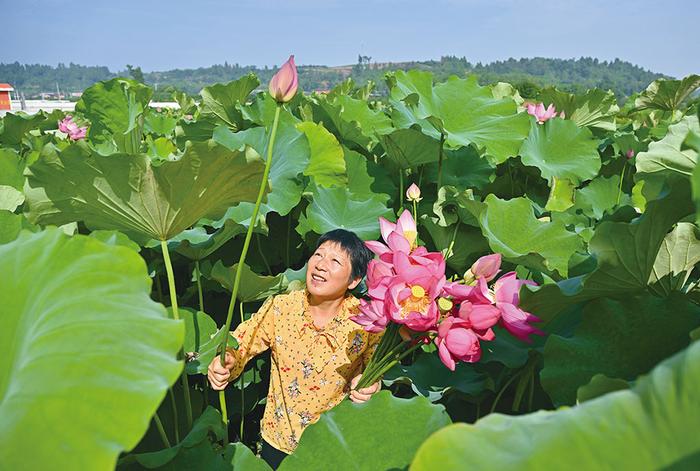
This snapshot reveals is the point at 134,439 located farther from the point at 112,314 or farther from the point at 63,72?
the point at 63,72

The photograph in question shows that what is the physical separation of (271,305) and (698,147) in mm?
1070

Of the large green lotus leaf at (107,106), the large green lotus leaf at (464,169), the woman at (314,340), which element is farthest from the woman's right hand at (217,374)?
the large green lotus leaf at (107,106)

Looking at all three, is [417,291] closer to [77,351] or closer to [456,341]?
[456,341]

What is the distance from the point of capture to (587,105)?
323 centimetres

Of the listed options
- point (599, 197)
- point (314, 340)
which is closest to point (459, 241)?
point (314, 340)

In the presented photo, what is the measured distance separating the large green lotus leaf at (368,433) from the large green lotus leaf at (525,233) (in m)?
0.62

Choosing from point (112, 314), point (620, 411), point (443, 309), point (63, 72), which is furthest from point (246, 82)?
point (63, 72)

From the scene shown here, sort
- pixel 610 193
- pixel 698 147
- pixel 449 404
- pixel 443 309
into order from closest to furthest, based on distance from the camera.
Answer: pixel 698 147 → pixel 443 309 → pixel 449 404 → pixel 610 193

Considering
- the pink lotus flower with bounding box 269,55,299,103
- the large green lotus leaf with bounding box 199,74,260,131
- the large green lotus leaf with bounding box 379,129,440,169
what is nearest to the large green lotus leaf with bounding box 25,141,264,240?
the pink lotus flower with bounding box 269,55,299,103

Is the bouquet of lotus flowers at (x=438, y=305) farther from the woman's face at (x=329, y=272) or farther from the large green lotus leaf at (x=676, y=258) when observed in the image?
the woman's face at (x=329, y=272)

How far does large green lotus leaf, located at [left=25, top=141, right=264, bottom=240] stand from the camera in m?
0.99

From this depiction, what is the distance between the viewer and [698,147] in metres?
0.52

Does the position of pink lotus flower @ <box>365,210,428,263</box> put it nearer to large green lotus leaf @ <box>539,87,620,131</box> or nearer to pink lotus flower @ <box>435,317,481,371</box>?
pink lotus flower @ <box>435,317,481,371</box>

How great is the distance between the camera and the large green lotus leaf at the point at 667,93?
352 cm
